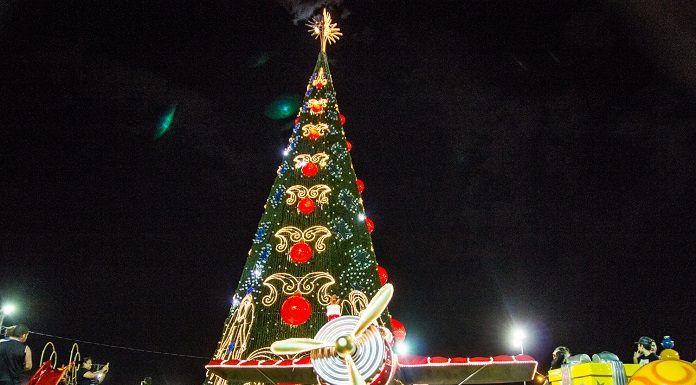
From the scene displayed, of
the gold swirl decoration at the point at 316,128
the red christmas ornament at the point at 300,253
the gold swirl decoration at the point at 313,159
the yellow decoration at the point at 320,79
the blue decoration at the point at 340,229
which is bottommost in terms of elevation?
the red christmas ornament at the point at 300,253

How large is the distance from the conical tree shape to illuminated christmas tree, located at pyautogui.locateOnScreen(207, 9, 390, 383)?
21mm

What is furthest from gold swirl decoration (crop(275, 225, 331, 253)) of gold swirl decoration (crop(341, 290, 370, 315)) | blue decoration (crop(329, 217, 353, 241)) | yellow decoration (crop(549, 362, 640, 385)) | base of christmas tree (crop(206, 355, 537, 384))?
yellow decoration (crop(549, 362, 640, 385))

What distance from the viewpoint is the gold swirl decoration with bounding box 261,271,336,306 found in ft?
35.1

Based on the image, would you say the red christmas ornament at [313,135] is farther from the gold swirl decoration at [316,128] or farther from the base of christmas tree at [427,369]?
the base of christmas tree at [427,369]

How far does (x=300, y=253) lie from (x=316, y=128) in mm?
3528

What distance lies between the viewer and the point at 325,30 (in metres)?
15.1

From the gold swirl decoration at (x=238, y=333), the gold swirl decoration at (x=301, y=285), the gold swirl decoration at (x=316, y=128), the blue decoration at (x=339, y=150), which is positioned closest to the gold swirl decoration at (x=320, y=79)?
the gold swirl decoration at (x=316, y=128)

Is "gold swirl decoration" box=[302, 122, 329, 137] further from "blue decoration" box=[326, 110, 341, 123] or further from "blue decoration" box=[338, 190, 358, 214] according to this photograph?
"blue decoration" box=[338, 190, 358, 214]

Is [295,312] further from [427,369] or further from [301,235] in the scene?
[427,369]

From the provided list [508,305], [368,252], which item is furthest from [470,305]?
[368,252]

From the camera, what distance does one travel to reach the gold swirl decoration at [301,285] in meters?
10.7

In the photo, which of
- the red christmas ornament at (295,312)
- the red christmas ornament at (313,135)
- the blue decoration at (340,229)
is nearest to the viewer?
the red christmas ornament at (295,312)

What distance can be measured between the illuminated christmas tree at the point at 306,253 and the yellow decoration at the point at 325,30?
3019mm

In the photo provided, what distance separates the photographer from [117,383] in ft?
60.1
